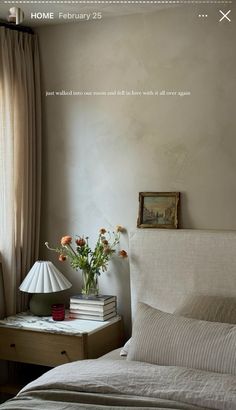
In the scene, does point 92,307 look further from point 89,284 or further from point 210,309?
point 210,309

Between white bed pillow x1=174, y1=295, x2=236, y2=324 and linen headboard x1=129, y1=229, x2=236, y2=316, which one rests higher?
linen headboard x1=129, y1=229, x2=236, y2=316

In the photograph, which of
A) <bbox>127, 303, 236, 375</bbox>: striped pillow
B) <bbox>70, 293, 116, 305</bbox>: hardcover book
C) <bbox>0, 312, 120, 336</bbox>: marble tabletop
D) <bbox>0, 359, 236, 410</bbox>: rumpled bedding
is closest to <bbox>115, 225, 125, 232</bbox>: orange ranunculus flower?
<bbox>70, 293, 116, 305</bbox>: hardcover book

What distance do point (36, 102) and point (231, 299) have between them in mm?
1742

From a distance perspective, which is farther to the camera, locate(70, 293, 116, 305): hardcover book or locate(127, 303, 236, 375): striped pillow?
locate(70, 293, 116, 305): hardcover book

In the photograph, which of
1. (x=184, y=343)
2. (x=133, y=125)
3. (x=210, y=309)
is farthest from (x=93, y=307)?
(x=133, y=125)

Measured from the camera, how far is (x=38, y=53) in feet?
12.9


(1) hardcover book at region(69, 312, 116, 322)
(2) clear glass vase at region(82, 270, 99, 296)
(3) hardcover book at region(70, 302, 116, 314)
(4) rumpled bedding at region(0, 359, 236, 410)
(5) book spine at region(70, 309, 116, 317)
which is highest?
(2) clear glass vase at region(82, 270, 99, 296)

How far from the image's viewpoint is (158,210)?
11.8 ft

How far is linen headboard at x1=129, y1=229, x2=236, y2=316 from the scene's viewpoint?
10.8ft

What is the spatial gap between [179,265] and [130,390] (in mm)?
1091

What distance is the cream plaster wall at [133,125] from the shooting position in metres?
3.42

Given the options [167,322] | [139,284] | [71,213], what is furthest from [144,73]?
[167,322]

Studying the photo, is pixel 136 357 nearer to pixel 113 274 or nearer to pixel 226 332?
pixel 226 332

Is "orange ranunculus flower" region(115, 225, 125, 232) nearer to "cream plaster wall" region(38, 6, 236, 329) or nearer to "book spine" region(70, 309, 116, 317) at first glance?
"cream plaster wall" region(38, 6, 236, 329)
